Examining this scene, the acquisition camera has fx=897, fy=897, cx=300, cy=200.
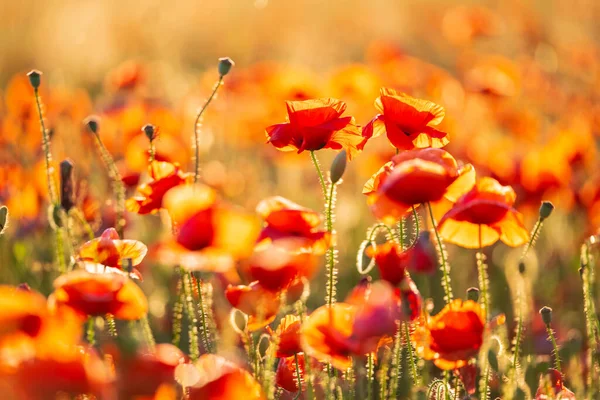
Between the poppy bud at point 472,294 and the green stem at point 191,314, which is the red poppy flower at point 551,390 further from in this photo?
the green stem at point 191,314

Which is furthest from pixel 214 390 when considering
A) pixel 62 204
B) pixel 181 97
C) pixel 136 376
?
pixel 181 97

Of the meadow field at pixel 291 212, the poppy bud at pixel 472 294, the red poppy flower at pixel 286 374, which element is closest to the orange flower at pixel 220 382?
the meadow field at pixel 291 212

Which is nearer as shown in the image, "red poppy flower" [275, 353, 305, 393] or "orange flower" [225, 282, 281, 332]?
"orange flower" [225, 282, 281, 332]

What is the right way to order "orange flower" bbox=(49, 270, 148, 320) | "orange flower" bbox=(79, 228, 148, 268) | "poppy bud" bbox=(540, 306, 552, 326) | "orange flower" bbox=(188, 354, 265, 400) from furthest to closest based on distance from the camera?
"poppy bud" bbox=(540, 306, 552, 326)
"orange flower" bbox=(79, 228, 148, 268)
"orange flower" bbox=(49, 270, 148, 320)
"orange flower" bbox=(188, 354, 265, 400)

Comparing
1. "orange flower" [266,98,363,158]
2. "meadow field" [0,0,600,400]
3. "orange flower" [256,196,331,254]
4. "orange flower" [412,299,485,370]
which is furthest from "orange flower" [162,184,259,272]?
"orange flower" [266,98,363,158]

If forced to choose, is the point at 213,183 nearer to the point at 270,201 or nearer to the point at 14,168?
the point at 14,168

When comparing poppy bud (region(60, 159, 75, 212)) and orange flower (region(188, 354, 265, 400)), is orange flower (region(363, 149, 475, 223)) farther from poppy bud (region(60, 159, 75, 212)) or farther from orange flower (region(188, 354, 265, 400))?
poppy bud (region(60, 159, 75, 212))
